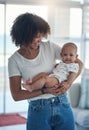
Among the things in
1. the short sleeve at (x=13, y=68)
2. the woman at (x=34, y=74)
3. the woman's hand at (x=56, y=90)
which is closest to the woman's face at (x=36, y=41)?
the woman at (x=34, y=74)

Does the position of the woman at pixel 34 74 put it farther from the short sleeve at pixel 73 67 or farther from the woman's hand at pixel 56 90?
the short sleeve at pixel 73 67

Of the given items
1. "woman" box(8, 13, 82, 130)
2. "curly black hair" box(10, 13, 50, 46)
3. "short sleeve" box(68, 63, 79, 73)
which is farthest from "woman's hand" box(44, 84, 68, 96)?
"curly black hair" box(10, 13, 50, 46)

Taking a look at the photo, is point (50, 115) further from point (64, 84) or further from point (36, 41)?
point (36, 41)

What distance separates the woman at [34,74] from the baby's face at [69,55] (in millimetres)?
171

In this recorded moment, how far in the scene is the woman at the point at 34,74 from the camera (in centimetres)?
149

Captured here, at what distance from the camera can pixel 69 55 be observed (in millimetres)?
1703

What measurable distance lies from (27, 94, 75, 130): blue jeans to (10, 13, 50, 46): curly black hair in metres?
0.34

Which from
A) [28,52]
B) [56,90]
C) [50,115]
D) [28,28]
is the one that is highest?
[28,28]

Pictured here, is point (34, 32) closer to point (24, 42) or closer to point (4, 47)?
point (24, 42)

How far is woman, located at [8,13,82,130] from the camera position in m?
1.49

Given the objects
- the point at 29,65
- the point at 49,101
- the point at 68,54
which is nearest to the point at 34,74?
the point at 29,65

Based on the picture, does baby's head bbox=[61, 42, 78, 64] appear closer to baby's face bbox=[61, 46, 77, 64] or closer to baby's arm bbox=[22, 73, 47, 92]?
baby's face bbox=[61, 46, 77, 64]

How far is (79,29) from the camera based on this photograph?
5.67 m

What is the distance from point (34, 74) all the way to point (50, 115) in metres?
0.24
